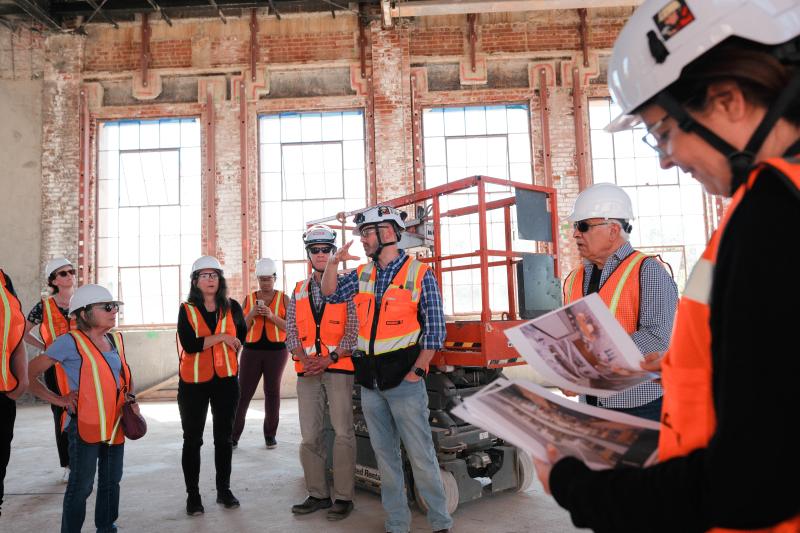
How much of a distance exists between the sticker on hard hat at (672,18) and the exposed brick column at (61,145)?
1205 centimetres

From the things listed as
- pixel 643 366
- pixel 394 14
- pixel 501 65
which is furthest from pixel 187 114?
pixel 643 366

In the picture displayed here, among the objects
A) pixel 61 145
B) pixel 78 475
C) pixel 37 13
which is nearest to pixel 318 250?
pixel 78 475

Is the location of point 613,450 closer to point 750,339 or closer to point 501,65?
point 750,339

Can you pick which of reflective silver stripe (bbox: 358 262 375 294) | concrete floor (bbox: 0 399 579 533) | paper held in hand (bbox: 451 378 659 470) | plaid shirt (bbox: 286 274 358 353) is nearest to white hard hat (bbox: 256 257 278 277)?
concrete floor (bbox: 0 399 579 533)

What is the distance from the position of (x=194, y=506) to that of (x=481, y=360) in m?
2.55

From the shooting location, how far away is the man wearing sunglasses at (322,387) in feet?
14.1

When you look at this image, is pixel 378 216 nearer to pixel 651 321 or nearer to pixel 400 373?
pixel 400 373

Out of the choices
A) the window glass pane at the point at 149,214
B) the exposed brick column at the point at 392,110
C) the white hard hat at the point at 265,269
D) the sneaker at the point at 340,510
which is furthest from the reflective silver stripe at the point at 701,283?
the window glass pane at the point at 149,214

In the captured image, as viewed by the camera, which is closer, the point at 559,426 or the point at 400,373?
the point at 559,426

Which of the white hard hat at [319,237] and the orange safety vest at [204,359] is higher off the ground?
the white hard hat at [319,237]

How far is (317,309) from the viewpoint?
15.4ft

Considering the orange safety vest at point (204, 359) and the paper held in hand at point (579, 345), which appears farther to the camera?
the orange safety vest at point (204, 359)

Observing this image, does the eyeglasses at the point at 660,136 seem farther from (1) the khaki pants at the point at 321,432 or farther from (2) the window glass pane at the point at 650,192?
(2) the window glass pane at the point at 650,192

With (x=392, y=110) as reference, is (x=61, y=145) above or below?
below
